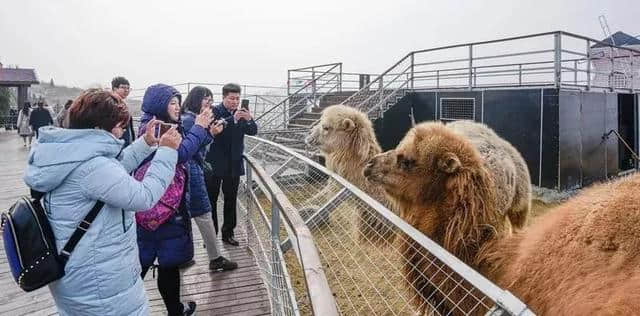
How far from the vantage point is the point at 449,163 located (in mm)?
2998

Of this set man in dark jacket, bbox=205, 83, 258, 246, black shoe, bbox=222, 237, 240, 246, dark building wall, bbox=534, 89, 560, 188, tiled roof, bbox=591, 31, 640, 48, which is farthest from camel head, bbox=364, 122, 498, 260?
tiled roof, bbox=591, 31, 640, 48

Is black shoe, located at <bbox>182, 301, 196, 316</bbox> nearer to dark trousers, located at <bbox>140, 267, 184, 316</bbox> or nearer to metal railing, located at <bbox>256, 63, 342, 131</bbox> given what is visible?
dark trousers, located at <bbox>140, 267, 184, 316</bbox>

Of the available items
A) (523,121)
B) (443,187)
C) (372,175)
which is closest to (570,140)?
(523,121)

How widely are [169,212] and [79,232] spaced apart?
0.92 metres

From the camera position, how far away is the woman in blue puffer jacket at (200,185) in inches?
152

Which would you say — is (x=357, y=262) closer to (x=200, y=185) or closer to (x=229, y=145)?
(x=200, y=185)

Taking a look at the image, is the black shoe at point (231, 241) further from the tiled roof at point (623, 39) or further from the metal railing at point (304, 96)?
the tiled roof at point (623, 39)

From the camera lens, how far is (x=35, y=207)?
2041 mm

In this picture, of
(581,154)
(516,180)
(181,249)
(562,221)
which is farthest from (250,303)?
(581,154)

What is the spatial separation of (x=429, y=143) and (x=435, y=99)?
11871mm

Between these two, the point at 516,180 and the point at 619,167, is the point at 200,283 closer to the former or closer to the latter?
the point at 516,180

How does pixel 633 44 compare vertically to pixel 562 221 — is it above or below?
above

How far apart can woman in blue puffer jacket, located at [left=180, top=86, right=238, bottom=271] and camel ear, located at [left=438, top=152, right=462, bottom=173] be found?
187 centimetres

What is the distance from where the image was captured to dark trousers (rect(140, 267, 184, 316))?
3.15 meters
